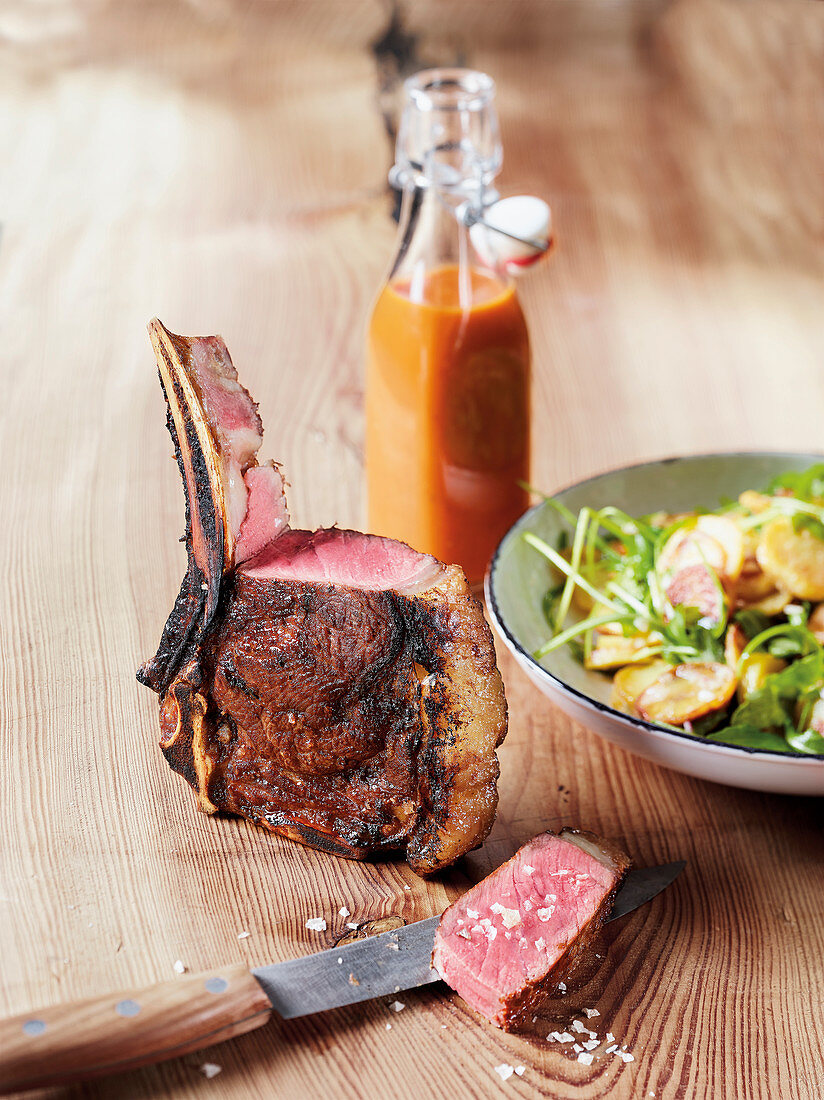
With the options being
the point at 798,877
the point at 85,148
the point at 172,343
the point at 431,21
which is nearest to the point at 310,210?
the point at 85,148

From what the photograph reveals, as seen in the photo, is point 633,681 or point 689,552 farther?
point 689,552

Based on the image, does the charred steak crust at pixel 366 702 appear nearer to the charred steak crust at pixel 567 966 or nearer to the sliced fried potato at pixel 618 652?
the charred steak crust at pixel 567 966

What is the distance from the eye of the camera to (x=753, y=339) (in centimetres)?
267

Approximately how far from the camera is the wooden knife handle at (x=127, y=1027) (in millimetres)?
952

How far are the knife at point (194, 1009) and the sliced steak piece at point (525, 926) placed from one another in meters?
0.04

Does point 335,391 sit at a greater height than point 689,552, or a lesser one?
greater

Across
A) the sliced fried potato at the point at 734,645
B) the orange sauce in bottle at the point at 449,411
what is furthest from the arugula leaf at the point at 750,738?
the orange sauce in bottle at the point at 449,411

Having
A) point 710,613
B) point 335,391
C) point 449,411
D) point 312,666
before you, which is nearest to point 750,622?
point 710,613

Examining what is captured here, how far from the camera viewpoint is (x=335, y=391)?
2.38 metres

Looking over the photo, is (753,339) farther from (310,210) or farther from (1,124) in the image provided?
(1,124)

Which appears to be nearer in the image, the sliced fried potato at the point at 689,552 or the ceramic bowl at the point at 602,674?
the ceramic bowl at the point at 602,674

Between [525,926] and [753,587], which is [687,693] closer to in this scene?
[753,587]

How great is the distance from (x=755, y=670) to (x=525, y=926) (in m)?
0.49

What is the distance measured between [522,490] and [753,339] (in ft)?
3.72
